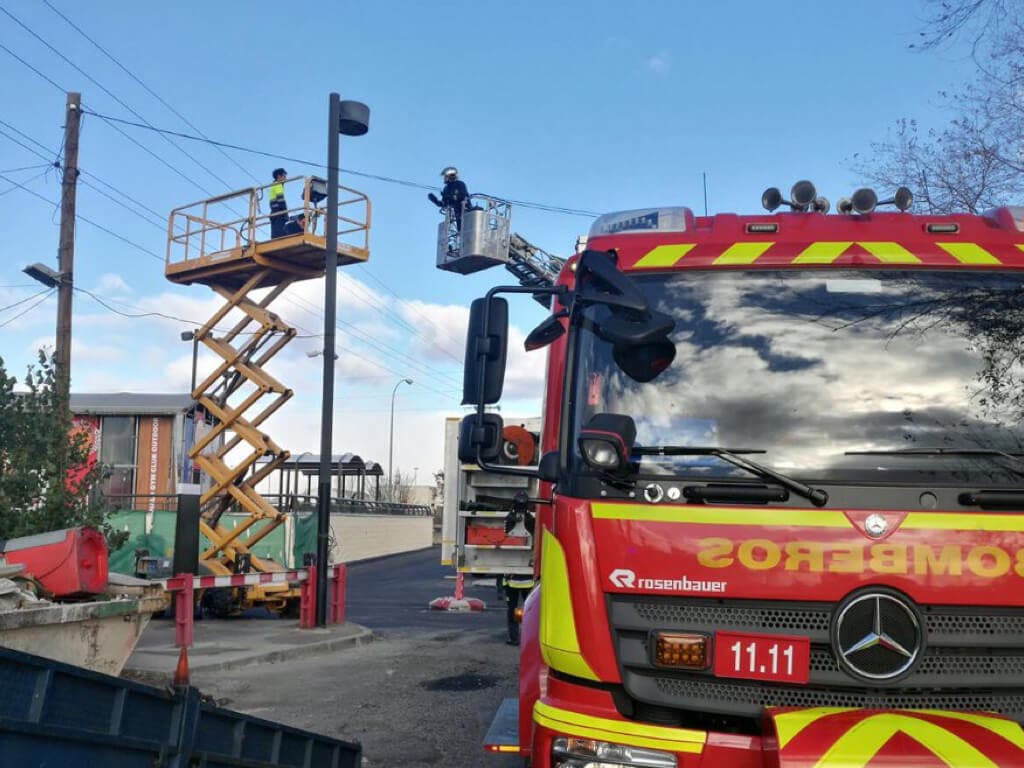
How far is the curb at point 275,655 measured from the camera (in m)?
9.97

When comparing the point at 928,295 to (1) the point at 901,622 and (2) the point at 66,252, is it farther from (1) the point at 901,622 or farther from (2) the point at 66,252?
(2) the point at 66,252

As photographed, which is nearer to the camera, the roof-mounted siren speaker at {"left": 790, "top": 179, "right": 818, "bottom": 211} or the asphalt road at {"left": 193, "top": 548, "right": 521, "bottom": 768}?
the roof-mounted siren speaker at {"left": 790, "top": 179, "right": 818, "bottom": 211}

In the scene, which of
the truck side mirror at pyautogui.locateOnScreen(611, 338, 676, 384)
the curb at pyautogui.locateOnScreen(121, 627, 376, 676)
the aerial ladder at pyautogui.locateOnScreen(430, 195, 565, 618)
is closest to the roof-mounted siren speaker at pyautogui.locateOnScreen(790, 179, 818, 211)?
the truck side mirror at pyautogui.locateOnScreen(611, 338, 676, 384)

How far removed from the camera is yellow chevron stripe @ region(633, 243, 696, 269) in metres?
3.94

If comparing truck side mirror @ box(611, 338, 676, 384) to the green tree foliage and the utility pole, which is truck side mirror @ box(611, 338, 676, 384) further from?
the utility pole

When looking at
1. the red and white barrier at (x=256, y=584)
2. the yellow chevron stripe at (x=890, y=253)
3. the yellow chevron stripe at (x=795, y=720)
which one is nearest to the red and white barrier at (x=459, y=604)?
the red and white barrier at (x=256, y=584)

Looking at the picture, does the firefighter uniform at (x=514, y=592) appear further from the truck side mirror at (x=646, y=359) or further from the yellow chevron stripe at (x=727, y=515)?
the yellow chevron stripe at (x=727, y=515)

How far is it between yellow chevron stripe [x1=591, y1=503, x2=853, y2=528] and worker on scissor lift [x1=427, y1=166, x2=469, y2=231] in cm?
1885

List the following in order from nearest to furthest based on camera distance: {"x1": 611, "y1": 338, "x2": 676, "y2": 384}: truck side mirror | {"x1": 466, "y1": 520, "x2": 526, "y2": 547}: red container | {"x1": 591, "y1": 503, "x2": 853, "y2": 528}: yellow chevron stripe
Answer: {"x1": 591, "y1": 503, "x2": 853, "y2": 528}: yellow chevron stripe < {"x1": 611, "y1": 338, "x2": 676, "y2": 384}: truck side mirror < {"x1": 466, "y1": 520, "x2": 526, "y2": 547}: red container

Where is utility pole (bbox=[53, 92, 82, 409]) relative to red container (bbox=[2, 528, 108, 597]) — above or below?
above

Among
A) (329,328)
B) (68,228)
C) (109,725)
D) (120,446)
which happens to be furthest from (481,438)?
(120,446)

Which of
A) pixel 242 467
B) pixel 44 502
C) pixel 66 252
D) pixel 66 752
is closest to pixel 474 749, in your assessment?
pixel 66 752

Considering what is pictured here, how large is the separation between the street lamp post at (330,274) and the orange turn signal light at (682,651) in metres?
11.0

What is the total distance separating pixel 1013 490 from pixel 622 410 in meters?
1.44
